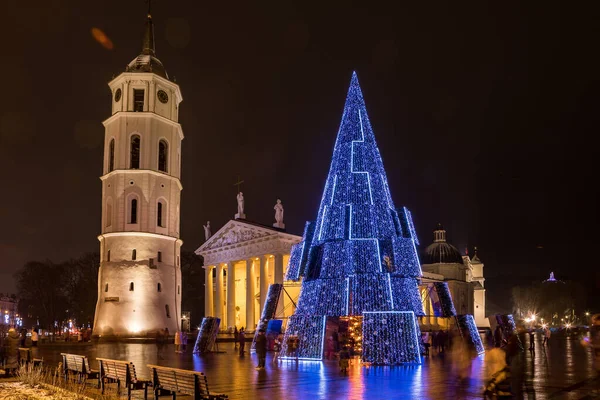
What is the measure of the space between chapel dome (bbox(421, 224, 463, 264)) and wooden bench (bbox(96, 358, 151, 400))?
9390cm

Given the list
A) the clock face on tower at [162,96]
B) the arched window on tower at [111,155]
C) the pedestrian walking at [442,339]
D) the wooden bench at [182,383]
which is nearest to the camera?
the wooden bench at [182,383]

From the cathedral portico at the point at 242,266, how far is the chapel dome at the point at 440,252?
142ft

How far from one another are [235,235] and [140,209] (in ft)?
72.6

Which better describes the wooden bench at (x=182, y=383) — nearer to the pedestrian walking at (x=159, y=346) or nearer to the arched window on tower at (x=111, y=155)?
the pedestrian walking at (x=159, y=346)

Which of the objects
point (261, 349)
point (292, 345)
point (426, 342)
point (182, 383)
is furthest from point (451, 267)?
point (182, 383)

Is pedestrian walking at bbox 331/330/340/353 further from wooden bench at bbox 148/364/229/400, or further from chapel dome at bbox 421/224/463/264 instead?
chapel dome at bbox 421/224/463/264

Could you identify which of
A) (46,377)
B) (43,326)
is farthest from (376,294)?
(43,326)

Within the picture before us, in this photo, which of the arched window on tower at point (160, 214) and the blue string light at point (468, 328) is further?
the arched window on tower at point (160, 214)

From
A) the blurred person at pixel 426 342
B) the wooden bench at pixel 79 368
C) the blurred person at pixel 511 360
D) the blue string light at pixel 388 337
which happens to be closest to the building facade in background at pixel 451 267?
the blurred person at pixel 426 342

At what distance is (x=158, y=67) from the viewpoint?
51.1 meters

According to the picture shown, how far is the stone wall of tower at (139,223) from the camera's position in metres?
46.2

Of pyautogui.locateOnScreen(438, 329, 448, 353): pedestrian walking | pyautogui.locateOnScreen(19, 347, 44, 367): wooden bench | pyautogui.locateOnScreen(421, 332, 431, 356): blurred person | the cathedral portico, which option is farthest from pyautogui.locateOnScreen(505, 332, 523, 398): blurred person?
the cathedral portico

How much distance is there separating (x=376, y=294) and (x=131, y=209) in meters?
29.5

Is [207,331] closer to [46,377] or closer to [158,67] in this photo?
[46,377]
